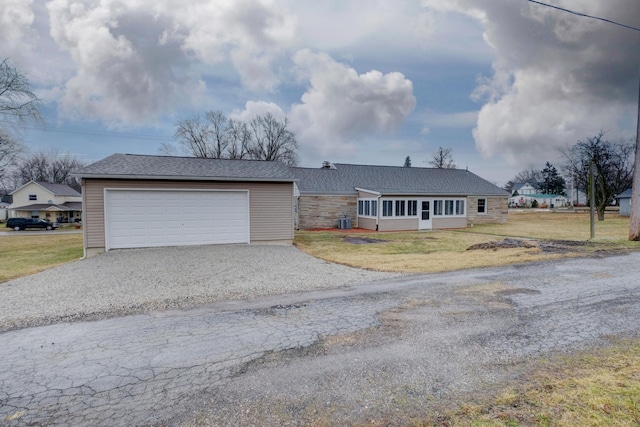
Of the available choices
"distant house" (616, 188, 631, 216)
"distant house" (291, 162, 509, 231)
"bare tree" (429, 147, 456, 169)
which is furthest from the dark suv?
"distant house" (616, 188, 631, 216)

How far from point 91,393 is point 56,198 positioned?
52166 millimetres

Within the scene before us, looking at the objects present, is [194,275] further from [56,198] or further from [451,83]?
[56,198]

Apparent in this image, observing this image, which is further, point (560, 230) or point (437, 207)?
point (437, 207)

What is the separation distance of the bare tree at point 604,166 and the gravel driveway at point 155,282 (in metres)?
32.0

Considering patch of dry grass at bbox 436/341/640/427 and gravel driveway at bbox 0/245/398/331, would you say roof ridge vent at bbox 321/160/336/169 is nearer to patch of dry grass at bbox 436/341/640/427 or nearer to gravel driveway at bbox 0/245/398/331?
gravel driveway at bbox 0/245/398/331

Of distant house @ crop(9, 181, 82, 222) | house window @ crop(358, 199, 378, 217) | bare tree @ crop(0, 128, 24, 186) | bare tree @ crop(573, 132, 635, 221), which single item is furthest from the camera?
distant house @ crop(9, 181, 82, 222)

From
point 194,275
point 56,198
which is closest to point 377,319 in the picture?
point 194,275

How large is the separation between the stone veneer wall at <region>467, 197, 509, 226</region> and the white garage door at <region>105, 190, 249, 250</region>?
18533 mm

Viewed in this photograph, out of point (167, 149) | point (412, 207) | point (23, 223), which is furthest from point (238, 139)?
point (412, 207)

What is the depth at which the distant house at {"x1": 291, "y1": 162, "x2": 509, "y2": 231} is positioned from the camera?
832 inches

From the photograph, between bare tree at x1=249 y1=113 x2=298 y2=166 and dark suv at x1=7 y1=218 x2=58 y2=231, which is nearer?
dark suv at x1=7 y1=218 x2=58 y2=231

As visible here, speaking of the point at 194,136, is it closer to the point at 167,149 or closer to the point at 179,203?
the point at 167,149

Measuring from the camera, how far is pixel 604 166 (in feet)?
109

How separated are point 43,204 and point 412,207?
46106 millimetres
